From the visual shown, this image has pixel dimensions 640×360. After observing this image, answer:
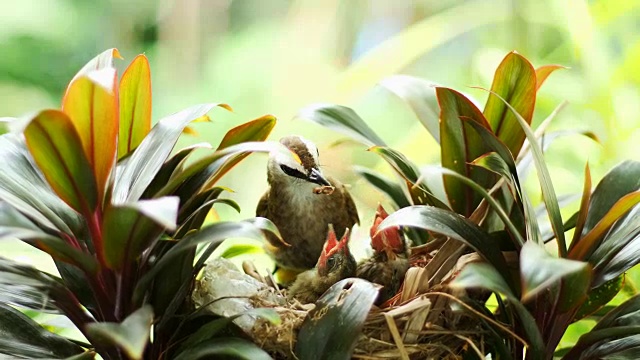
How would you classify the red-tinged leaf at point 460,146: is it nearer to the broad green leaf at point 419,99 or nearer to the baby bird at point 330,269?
the broad green leaf at point 419,99

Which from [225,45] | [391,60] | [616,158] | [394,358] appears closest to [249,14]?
[225,45]

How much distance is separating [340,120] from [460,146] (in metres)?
0.19

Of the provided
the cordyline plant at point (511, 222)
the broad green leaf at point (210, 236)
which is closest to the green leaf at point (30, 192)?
the broad green leaf at point (210, 236)

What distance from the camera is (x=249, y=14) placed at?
2.09 m

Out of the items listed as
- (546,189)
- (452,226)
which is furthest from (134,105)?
(546,189)

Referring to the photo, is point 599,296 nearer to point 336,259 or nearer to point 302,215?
point 336,259

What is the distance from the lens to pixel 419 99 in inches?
43.3

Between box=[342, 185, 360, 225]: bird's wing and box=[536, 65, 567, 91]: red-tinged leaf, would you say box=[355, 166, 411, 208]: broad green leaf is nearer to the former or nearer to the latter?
box=[342, 185, 360, 225]: bird's wing

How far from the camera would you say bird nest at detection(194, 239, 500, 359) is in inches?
34.8

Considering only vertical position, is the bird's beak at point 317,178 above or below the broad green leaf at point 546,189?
below

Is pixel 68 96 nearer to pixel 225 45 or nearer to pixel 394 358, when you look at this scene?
pixel 394 358

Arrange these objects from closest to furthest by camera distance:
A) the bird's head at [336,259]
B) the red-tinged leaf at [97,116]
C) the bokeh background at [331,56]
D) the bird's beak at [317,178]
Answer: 1. the red-tinged leaf at [97,116]
2. the bird's head at [336,259]
3. the bird's beak at [317,178]
4. the bokeh background at [331,56]

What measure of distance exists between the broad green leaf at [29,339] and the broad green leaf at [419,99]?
603 mm

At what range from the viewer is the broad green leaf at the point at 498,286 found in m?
0.72
